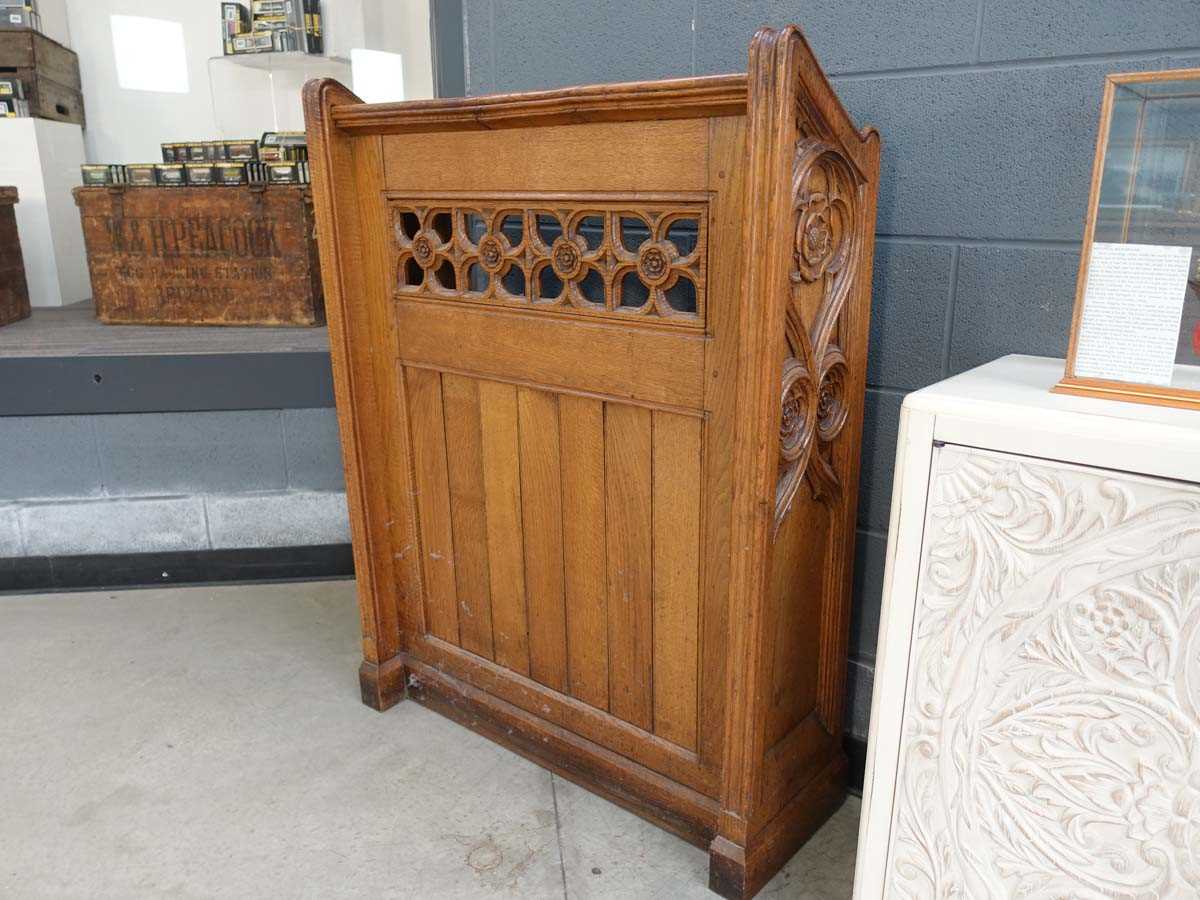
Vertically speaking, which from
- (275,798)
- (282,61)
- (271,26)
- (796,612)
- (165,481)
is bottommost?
(275,798)

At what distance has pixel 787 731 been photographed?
59.6 inches

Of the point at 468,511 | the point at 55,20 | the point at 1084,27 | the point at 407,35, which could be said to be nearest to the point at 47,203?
the point at 55,20

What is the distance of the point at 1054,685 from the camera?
1030 millimetres

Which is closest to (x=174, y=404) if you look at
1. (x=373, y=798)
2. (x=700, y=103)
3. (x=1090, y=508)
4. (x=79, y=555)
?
(x=79, y=555)

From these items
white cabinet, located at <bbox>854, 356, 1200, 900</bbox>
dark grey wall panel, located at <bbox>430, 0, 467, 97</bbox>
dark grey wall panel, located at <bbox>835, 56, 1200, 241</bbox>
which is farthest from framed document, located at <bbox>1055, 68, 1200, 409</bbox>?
dark grey wall panel, located at <bbox>430, 0, 467, 97</bbox>

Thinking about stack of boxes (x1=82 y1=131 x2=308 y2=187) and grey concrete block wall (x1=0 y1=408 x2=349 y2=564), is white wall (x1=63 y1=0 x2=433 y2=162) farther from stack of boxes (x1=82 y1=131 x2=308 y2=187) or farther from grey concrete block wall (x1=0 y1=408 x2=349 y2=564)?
grey concrete block wall (x1=0 y1=408 x2=349 y2=564)

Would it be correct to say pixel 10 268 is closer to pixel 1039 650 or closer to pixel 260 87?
pixel 260 87

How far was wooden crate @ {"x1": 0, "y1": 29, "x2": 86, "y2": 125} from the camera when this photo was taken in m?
2.96

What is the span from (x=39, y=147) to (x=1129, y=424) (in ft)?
10.9

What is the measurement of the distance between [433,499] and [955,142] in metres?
1.13

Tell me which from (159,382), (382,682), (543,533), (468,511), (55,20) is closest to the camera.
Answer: (543,533)

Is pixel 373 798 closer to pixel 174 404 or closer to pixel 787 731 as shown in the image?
pixel 787 731

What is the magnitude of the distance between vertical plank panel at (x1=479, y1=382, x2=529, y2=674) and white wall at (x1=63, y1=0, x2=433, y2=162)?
6.87 feet

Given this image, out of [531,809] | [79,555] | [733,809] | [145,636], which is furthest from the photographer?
[79,555]
